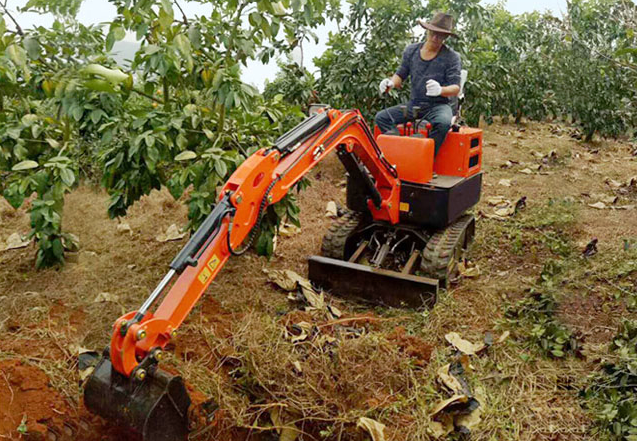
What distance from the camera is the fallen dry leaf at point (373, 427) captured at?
2.89m

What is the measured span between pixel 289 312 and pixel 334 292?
617 millimetres

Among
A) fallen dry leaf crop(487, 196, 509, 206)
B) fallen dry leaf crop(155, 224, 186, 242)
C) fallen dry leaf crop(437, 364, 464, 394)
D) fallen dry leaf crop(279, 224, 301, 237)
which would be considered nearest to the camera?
fallen dry leaf crop(437, 364, 464, 394)

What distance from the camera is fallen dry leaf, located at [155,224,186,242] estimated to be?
18.4ft

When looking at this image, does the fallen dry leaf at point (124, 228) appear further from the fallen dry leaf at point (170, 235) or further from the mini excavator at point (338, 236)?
the mini excavator at point (338, 236)

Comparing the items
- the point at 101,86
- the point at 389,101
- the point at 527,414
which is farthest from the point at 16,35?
the point at 389,101

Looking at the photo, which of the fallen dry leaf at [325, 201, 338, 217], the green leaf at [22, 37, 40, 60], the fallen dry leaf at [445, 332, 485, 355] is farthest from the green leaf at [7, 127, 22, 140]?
the fallen dry leaf at [445, 332, 485, 355]

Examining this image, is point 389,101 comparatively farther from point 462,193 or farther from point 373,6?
point 462,193

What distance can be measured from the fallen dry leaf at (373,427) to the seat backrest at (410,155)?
2.39 meters

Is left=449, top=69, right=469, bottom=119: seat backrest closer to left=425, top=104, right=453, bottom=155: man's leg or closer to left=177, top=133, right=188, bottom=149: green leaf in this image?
left=425, top=104, right=453, bottom=155: man's leg

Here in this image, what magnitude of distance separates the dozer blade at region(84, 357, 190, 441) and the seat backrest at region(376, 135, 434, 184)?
2.81 metres

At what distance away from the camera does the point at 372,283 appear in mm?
4551

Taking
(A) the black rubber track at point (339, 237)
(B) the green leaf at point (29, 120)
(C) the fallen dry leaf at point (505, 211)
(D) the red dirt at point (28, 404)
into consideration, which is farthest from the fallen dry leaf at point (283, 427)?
(C) the fallen dry leaf at point (505, 211)

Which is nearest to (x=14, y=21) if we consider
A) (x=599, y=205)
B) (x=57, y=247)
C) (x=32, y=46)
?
(x=32, y=46)

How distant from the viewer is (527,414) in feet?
10.8
